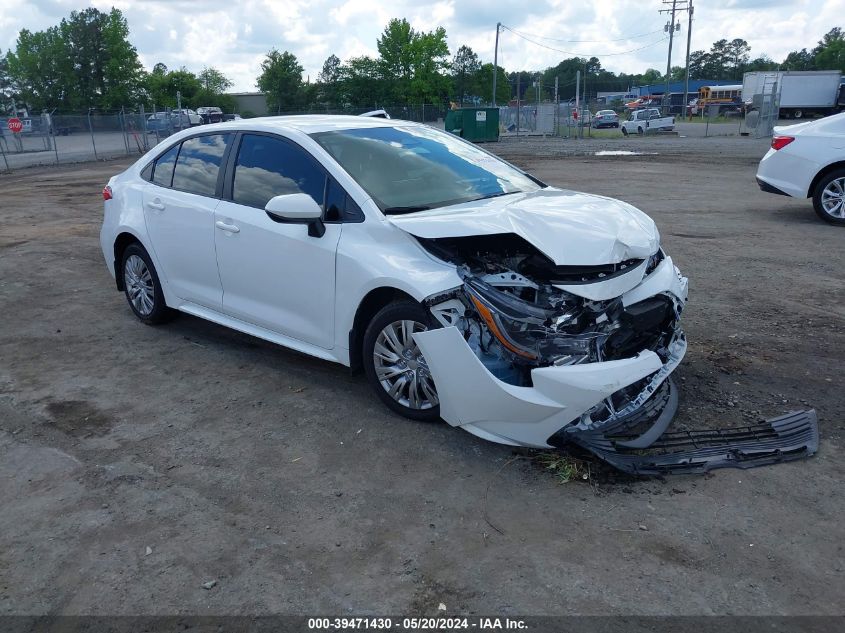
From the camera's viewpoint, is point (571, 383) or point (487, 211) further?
point (487, 211)

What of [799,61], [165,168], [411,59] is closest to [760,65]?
[799,61]

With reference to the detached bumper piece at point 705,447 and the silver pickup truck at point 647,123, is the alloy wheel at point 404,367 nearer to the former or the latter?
the detached bumper piece at point 705,447

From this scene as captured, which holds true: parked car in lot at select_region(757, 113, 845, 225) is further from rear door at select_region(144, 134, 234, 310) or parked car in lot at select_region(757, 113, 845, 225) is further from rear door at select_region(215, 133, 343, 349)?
rear door at select_region(144, 134, 234, 310)

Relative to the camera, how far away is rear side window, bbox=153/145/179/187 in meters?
5.93

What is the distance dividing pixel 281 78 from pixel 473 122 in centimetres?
4747

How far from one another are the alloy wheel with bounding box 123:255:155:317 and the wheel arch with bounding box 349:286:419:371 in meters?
2.55

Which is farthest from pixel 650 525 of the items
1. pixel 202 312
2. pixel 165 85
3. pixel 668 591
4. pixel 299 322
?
pixel 165 85

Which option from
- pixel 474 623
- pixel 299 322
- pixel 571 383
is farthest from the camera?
pixel 299 322

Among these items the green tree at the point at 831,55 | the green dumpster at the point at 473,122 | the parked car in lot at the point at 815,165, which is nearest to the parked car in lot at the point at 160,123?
the green dumpster at the point at 473,122

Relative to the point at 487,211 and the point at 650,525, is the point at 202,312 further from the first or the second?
the point at 650,525

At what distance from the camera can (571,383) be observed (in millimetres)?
3537

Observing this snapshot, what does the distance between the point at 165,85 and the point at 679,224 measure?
84950 millimetres

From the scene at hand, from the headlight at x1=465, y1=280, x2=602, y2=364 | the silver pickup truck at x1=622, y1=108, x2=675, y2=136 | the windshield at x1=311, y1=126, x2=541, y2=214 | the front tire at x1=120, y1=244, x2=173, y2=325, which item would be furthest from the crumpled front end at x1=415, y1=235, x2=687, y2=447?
the silver pickup truck at x1=622, y1=108, x2=675, y2=136

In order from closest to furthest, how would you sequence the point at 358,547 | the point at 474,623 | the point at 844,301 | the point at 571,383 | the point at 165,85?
the point at 474,623 < the point at 358,547 < the point at 571,383 < the point at 844,301 < the point at 165,85
